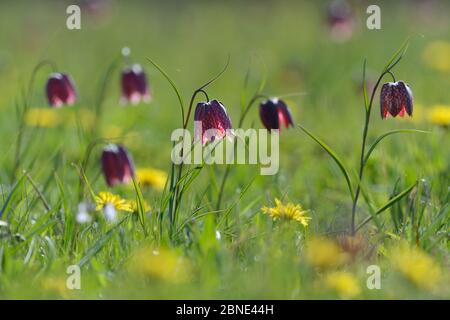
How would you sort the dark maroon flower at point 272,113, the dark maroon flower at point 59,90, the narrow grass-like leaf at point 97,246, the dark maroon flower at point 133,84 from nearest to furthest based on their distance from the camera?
the narrow grass-like leaf at point 97,246 → the dark maroon flower at point 272,113 → the dark maroon flower at point 59,90 → the dark maroon flower at point 133,84

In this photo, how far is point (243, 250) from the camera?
1.88 m

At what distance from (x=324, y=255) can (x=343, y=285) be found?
0.09m

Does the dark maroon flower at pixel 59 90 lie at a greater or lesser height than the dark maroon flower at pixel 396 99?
greater

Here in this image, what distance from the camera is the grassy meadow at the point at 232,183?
1.69 metres

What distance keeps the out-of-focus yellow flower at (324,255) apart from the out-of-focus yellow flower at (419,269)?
4.4 inches

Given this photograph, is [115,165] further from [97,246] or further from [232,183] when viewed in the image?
[97,246]

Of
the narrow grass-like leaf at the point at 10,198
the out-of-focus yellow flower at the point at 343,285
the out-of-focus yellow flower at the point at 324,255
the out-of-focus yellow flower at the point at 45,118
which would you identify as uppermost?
the out-of-focus yellow flower at the point at 45,118

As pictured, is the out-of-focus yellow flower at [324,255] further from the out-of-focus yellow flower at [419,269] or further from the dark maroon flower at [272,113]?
the dark maroon flower at [272,113]

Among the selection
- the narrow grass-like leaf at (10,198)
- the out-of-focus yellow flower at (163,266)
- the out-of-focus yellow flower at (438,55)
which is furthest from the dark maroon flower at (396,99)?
the out-of-focus yellow flower at (438,55)

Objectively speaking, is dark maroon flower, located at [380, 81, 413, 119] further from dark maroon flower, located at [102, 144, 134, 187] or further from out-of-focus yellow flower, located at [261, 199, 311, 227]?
dark maroon flower, located at [102, 144, 134, 187]

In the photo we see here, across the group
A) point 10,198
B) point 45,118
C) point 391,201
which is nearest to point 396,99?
point 391,201

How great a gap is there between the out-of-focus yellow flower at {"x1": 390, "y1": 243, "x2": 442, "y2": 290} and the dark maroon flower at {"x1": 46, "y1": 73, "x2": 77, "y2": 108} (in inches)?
46.9

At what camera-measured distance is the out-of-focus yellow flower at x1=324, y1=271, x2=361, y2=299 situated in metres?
1.66

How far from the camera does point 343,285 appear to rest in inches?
65.5
